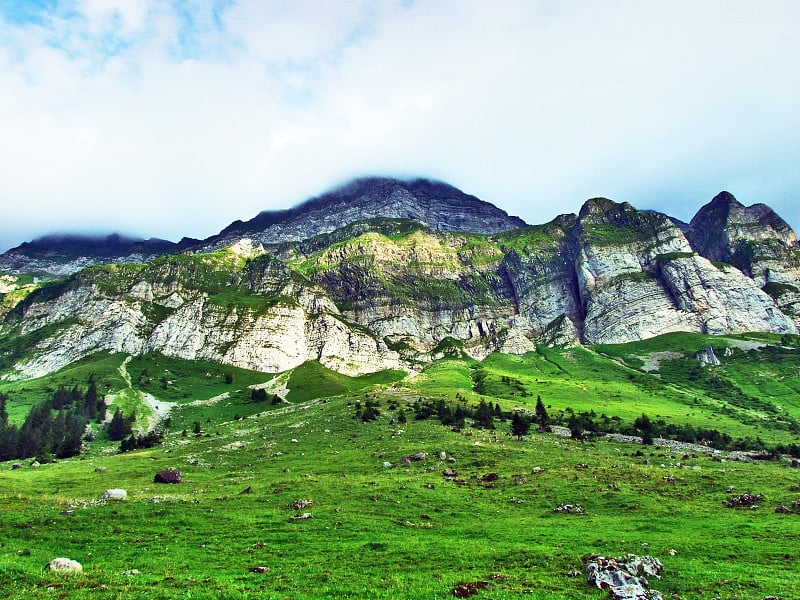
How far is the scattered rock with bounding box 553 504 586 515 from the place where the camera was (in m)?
40.8

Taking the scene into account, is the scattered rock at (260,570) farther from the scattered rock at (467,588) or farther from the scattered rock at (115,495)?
the scattered rock at (115,495)

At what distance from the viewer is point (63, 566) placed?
918 inches

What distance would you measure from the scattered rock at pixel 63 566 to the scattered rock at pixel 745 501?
50.8 metres

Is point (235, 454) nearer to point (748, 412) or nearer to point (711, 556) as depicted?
point (711, 556)

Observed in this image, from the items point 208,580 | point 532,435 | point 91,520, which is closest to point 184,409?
point 532,435

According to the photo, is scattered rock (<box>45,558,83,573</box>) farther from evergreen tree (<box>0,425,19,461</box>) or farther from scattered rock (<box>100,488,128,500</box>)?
evergreen tree (<box>0,425,19,461</box>)

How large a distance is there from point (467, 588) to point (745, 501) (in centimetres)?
3503

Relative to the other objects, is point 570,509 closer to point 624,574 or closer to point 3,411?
point 624,574

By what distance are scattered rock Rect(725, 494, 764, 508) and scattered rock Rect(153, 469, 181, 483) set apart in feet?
200

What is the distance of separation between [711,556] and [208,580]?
30.6m

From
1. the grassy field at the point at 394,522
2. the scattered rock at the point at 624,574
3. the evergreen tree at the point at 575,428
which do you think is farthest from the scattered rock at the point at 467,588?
the evergreen tree at the point at 575,428

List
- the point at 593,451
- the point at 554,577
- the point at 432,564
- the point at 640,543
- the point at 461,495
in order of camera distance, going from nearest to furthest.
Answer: the point at 554,577 < the point at 432,564 < the point at 640,543 < the point at 461,495 < the point at 593,451

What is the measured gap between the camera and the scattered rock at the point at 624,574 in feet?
71.9

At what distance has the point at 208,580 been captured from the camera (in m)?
22.7
